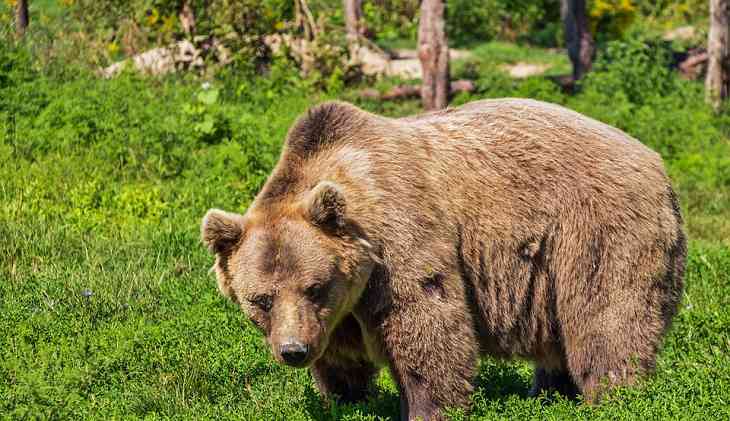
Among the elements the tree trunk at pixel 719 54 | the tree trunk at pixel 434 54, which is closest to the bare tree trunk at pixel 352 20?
the tree trunk at pixel 434 54

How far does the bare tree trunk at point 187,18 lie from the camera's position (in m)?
14.4

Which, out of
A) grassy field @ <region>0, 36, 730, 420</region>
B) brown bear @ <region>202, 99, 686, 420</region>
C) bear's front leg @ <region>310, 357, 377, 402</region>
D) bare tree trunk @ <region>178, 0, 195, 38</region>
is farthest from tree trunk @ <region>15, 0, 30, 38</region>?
bear's front leg @ <region>310, 357, 377, 402</region>

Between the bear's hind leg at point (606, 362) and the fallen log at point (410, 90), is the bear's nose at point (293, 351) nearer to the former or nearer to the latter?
the bear's hind leg at point (606, 362)

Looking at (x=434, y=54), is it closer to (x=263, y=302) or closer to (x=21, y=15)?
(x=21, y=15)

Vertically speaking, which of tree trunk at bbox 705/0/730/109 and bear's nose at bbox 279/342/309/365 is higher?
bear's nose at bbox 279/342/309/365

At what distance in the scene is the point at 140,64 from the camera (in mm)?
14078

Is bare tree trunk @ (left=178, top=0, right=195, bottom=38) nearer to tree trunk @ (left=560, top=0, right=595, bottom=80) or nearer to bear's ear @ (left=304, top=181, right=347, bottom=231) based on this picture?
tree trunk @ (left=560, top=0, right=595, bottom=80)

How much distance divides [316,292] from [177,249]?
145 inches

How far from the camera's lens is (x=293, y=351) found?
5.18 metres

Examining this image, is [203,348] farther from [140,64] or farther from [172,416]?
[140,64]

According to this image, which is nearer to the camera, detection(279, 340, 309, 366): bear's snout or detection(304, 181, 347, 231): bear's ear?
detection(279, 340, 309, 366): bear's snout

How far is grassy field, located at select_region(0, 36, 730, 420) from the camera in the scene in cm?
613

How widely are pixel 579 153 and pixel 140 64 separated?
894 centimetres

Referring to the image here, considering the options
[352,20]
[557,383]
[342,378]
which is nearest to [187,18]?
[352,20]
